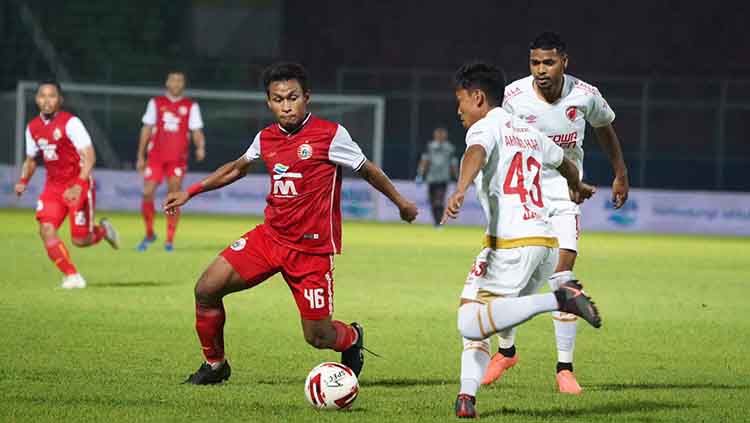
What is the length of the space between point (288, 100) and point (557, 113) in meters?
1.71

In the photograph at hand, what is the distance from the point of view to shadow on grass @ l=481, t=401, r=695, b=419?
23.5 feet

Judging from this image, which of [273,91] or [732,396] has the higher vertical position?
[273,91]

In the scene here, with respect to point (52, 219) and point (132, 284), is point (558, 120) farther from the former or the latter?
point (132, 284)

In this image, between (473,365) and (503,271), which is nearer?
(473,365)

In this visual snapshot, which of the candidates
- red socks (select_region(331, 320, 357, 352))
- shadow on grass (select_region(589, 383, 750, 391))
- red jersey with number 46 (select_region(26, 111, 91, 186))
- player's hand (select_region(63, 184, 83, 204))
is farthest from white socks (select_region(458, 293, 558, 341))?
red jersey with number 46 (select_region(26, 111, 91, 186))

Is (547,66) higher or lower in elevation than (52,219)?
higher

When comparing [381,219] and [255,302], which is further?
[381,219]

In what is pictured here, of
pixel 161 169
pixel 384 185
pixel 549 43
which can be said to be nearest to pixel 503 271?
pixel 384 185

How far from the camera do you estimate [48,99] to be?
42.4 feet

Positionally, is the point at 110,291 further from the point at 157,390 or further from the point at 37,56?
the point at 37,56

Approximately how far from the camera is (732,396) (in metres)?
7.91

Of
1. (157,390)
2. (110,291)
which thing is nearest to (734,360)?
(157,390)

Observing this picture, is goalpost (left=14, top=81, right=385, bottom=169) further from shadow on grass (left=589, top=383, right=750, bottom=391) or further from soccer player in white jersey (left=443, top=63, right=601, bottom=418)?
soccer player in white jersey (left=443, top=63, right=601, bottom=418)

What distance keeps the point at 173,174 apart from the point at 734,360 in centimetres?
1140
